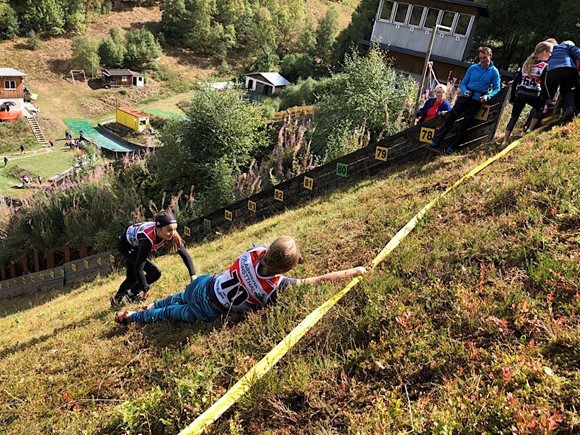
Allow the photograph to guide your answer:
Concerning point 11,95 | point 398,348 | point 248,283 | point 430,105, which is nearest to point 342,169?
point 430,105

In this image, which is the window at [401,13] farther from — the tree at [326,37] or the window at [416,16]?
the tree at [326,37]

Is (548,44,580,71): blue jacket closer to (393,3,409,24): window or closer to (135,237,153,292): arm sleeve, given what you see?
(135,237,153,292): arm sleeve

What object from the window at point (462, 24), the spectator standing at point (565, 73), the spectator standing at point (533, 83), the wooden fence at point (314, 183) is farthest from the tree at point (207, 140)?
the window at point (462, 24)

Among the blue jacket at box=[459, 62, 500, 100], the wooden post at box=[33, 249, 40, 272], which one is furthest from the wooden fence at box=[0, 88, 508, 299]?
the wooden post at box=[33, 249, 40, 272]

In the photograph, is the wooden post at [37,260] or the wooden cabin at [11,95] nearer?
the wooden post at [37,260]

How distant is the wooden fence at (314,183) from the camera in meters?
8.07

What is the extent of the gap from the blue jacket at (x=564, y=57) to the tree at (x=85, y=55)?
62.9m

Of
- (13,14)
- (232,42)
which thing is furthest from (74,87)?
(232,42)

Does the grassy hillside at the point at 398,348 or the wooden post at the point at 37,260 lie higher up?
the grassy hillside at the point at 398,348

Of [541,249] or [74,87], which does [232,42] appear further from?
[541,249]

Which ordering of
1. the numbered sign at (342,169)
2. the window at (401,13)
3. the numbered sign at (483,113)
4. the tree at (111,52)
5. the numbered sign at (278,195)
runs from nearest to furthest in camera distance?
the numbered sign at (483,113) < the numbered sign at (342,169) < the numbered sign at (278,195) < the window at (401,13) < the tree at (111,52)

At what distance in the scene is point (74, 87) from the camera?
5491 centimetres

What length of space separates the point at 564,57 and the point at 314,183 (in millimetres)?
5083

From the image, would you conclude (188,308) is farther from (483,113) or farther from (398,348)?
(483,113)
